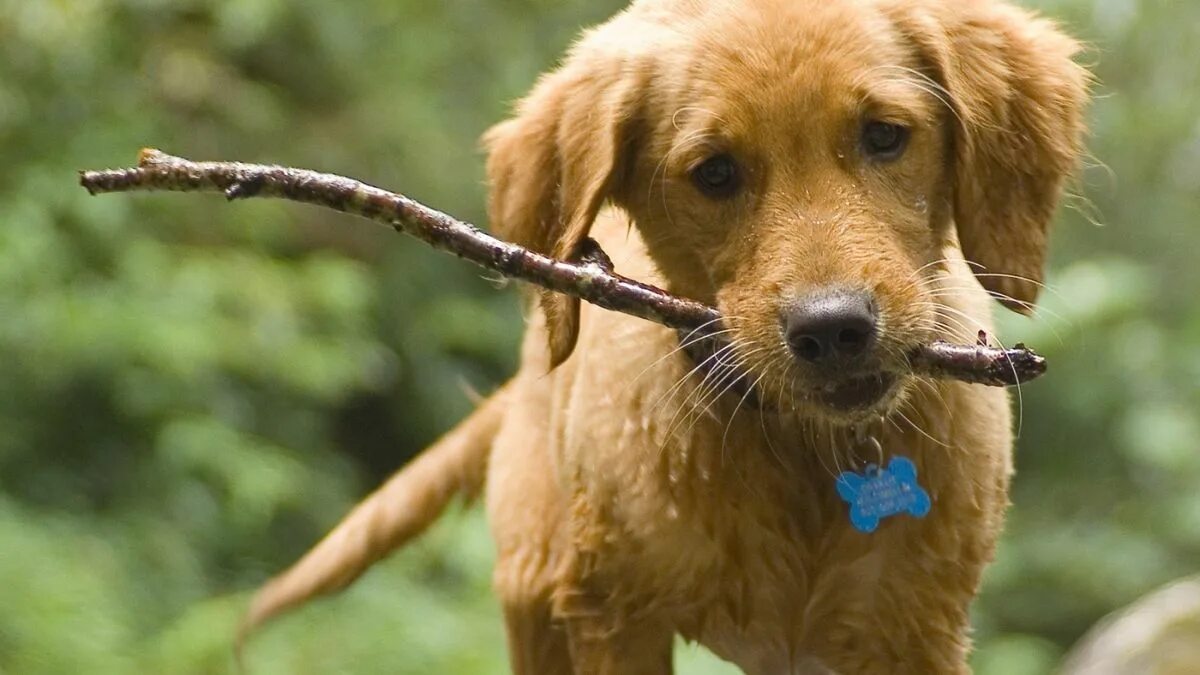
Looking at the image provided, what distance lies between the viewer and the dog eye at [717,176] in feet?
8.13

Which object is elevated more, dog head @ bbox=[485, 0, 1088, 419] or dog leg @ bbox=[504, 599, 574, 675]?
dog head @ bbox=[485, 0, 1088, 419]

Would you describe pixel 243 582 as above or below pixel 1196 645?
above

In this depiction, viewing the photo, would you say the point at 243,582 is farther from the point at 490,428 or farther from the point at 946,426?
the point at 946,426

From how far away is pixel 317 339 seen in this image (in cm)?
573

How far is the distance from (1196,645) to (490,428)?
1.92 meters

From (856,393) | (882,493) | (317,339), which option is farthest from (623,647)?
(317,339)

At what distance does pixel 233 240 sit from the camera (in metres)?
6.03

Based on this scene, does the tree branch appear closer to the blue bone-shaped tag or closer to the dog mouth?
the dog mouth

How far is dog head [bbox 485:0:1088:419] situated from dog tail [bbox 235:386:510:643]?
983 millimetres

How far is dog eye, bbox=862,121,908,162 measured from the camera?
8.00ft

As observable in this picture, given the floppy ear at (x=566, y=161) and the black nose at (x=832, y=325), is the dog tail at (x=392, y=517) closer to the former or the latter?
the floppy ear at (x=566, y=161)

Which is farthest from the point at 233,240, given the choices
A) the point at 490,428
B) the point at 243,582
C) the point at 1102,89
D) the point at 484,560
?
the point at 1102,89

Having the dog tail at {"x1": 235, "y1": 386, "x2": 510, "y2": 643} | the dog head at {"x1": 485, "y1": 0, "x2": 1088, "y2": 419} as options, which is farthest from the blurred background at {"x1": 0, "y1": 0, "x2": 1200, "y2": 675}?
the dog head at {"x1": 485, "y1": 0, "x2": 1088, "y2": 419}

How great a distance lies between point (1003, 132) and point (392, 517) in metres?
1.72
